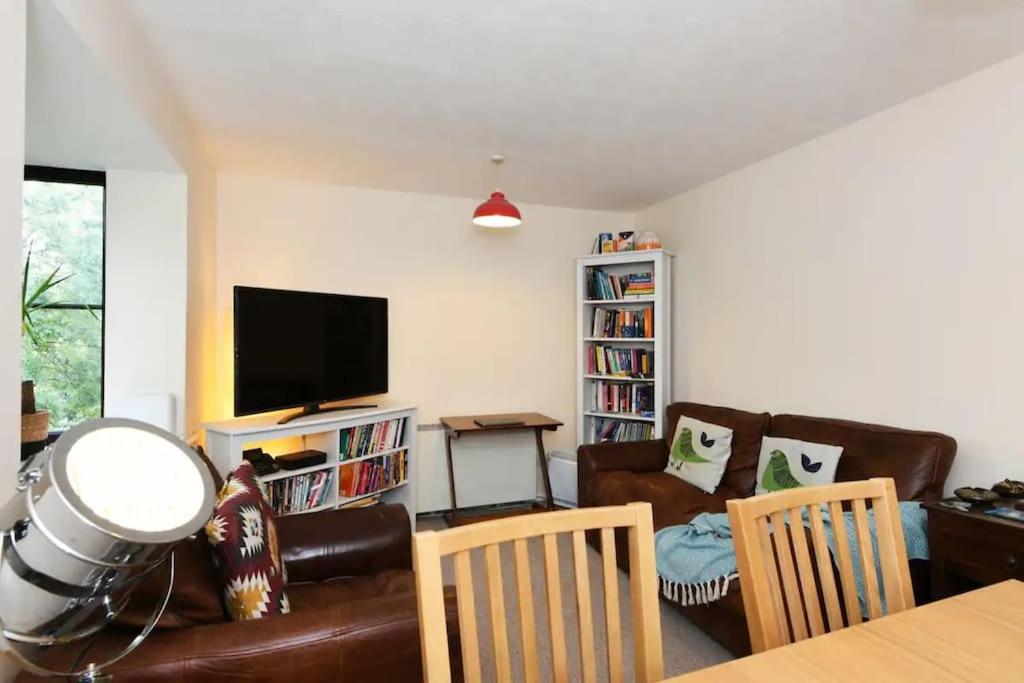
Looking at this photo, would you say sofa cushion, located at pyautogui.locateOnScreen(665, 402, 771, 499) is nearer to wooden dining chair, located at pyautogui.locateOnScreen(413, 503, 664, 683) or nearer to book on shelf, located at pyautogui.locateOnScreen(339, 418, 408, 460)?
book on shelf, located at pyautogui.locateOnScreen(339, 418, 408, 460)

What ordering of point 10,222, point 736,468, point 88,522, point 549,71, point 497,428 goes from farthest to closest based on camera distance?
point 497,428
point 736,468
point 549,71
point 10,222
point 88,522

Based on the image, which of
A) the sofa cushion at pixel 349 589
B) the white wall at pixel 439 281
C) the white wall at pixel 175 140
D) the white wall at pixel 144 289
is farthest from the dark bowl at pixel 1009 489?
the white wall at pixel 144 289

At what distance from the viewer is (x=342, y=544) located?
6.68 ft

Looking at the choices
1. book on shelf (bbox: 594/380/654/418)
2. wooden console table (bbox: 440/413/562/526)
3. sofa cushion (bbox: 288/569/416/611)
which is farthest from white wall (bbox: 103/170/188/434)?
book on shelf (bbox: 594/380/654/418)

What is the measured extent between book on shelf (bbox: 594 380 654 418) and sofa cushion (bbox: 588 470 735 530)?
680mm

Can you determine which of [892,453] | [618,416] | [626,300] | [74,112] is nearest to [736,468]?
[892,453]

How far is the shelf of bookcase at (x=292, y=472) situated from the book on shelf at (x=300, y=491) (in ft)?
0.12

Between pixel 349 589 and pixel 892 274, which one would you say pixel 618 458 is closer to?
pixel 892 274

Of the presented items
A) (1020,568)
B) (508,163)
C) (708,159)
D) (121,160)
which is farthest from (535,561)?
(121,160)

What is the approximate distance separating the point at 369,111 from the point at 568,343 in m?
2.40

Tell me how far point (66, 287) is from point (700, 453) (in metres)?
3.38

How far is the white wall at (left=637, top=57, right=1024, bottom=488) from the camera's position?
6.98ft

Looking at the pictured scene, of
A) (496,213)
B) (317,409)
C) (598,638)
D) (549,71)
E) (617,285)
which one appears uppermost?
(549,71)

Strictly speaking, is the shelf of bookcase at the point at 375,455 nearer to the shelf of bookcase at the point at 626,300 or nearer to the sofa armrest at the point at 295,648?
the shelf of bookcase at the point at 626,300
